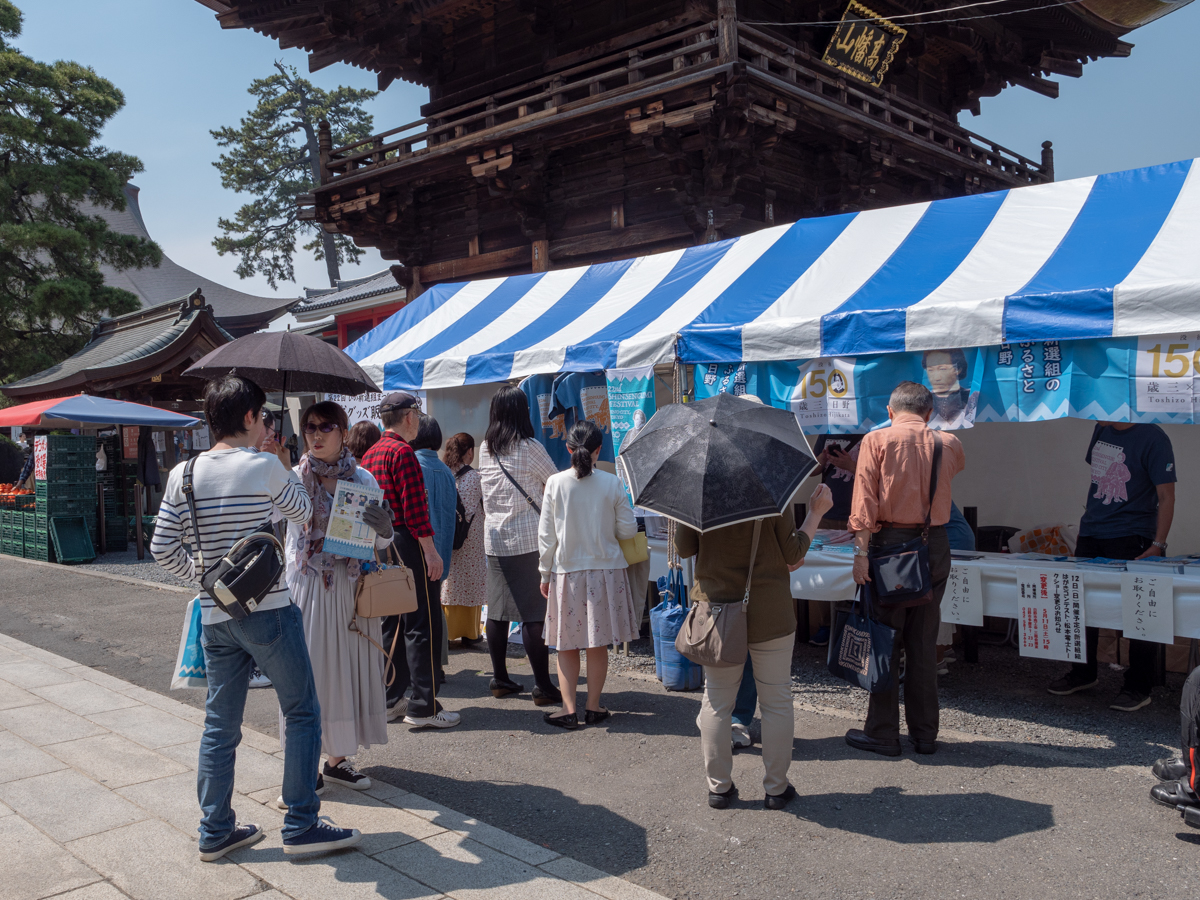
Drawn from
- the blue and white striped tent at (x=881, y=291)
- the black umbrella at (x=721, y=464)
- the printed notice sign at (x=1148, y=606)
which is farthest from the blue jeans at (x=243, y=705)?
the printed notice sign at (x=1148, y=606)

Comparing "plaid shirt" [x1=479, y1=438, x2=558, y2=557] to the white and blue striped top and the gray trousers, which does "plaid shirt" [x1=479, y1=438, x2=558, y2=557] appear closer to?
the gray trousers

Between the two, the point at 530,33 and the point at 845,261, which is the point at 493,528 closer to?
the point at 845,261

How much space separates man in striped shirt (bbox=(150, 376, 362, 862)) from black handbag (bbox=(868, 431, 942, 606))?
244 cm

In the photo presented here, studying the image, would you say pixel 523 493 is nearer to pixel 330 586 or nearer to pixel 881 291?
pixel 330 586

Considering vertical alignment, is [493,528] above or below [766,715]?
above

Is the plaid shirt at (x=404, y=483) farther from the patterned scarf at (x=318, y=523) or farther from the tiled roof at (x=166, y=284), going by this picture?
the tiled roof at (x=166, y=284)

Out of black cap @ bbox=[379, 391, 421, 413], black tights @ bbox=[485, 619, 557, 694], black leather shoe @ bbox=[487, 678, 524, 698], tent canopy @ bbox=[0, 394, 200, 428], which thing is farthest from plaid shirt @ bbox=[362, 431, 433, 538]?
tent canopy @ bbox=[0, 394, 200, 428]

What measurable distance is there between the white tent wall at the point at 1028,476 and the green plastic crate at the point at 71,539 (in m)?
9.88

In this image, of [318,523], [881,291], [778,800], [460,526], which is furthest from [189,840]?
[881,291]

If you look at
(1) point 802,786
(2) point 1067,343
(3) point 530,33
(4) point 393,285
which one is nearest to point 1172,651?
(2) point 1067,343

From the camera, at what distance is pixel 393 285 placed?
1817 cm

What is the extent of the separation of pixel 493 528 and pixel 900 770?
2453 mm

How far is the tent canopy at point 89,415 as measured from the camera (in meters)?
11.5

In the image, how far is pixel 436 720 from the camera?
446 cm
